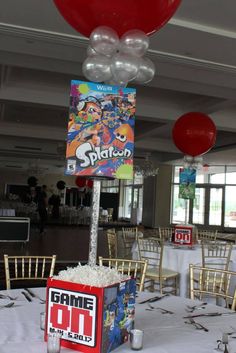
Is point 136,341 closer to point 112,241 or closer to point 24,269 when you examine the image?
point 24,269

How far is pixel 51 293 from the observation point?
1.94 metres

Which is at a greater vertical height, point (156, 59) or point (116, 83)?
point (156, 59)

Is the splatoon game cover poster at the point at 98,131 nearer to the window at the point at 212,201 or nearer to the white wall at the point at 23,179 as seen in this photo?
the window at the point at 212,201

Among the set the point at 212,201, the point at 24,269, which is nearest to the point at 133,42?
the point at 24,269

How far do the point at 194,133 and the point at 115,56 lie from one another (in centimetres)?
324

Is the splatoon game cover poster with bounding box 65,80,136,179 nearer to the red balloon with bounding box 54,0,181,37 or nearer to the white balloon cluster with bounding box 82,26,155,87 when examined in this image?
the white balloon cluster with bounding box 82,26,155,87

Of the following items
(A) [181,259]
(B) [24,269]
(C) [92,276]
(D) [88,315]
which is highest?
(C) [92,276]

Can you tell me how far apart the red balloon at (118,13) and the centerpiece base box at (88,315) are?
1.31 meters

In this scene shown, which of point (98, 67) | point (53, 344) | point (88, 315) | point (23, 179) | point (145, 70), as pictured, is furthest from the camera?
point (23, 179)

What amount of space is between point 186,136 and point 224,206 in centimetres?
1339

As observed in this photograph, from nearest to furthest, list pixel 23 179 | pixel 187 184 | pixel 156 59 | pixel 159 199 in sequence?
pixel 156 59
pixel 187 184
pixel 159 199
pixel 23 179

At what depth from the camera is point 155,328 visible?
220cm

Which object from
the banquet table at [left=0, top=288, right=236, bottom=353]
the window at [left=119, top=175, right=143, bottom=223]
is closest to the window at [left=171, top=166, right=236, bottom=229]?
the window at [left=119, top=175, right=143, bottom=223]

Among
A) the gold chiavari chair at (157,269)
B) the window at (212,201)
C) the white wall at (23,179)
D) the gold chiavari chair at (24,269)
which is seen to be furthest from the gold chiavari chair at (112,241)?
the white wall at (23,179)
